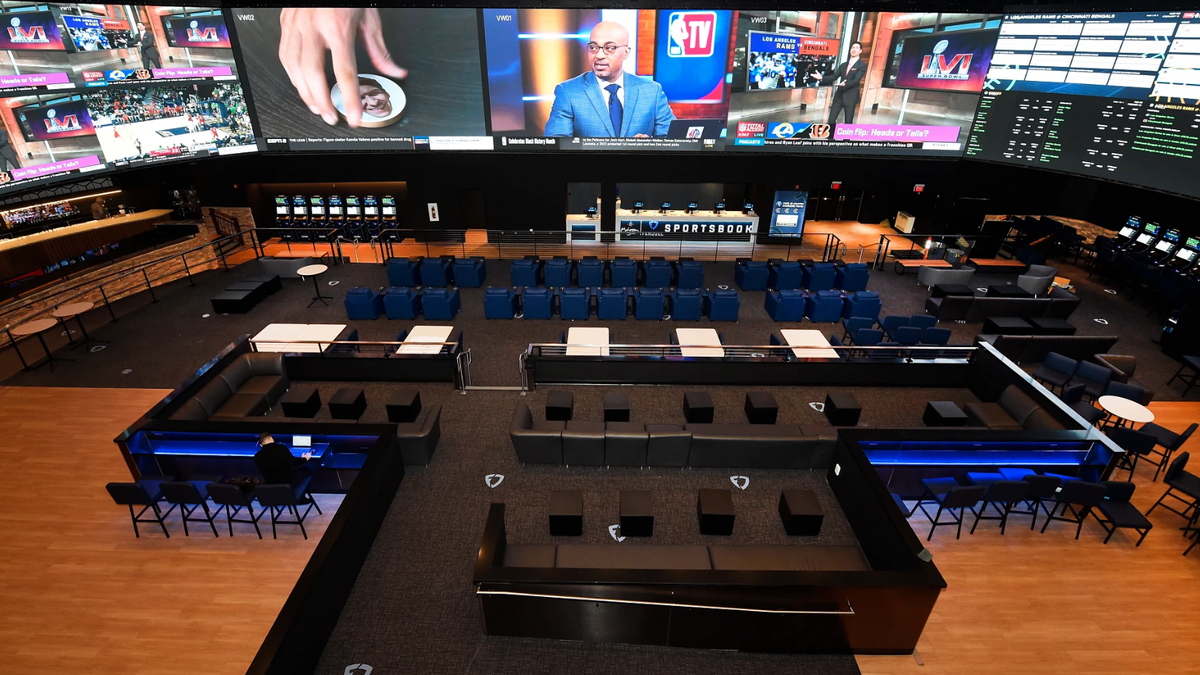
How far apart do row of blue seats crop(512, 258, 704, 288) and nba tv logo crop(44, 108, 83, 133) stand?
10436mm

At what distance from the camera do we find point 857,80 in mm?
15445

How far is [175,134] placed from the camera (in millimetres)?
14547

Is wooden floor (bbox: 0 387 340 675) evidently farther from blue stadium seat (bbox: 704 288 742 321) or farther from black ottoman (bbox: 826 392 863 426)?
blue stadium seat (bbox: 704 288 742 321)

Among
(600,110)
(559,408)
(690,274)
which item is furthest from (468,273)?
(559,408)

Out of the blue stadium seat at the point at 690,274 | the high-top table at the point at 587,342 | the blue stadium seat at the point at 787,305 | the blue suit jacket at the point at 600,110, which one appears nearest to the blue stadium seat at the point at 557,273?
the blue stadium seat at the point at 690,274

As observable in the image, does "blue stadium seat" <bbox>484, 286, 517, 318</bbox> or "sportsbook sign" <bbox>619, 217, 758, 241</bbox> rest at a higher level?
"sportsbook sign" <bbox>619, 217, 758, 241</bbox>

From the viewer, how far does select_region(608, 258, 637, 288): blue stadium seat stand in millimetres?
14070

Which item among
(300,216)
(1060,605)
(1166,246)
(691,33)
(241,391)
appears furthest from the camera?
(300,216)

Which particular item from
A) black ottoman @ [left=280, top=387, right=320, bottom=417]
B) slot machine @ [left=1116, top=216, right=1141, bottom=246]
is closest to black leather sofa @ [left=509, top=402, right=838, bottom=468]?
black ottoman @ [left=280, top=387, right=320, bottom=417]

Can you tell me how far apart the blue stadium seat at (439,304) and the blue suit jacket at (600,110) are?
683 cm

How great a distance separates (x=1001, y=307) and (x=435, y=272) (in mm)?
14155

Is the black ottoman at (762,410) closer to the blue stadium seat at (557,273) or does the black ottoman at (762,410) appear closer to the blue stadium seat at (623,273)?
the blue stadium seat at (623,273)

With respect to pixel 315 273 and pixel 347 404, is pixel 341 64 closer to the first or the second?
pixel 315 273

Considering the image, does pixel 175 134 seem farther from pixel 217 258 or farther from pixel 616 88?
pixel 616 88
